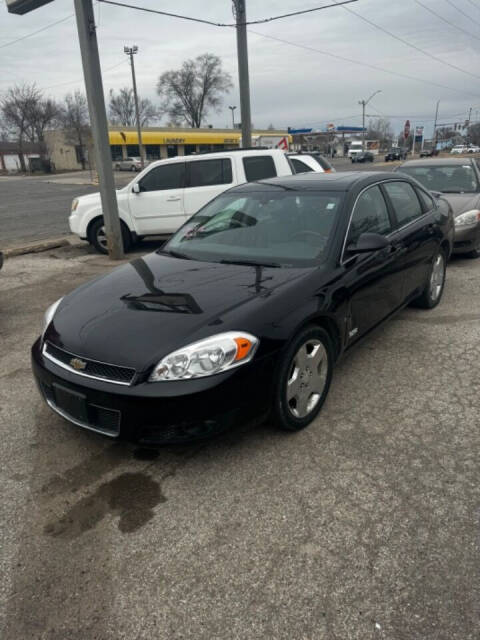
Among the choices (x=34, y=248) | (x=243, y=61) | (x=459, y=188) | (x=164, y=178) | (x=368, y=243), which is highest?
(x=243, y=61)

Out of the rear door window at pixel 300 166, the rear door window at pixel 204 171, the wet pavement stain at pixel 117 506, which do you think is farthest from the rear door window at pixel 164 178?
the wet pavement stain at pixel 117 506

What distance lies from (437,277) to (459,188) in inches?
142

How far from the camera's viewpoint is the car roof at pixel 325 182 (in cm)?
397

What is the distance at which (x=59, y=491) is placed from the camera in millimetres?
2730

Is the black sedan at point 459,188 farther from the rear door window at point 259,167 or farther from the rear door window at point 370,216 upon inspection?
the rear door window at point 370,216

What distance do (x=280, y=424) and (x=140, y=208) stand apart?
701cm

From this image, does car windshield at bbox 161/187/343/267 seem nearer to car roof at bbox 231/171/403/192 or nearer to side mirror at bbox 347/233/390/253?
car roof at bbox 231/171/403/192

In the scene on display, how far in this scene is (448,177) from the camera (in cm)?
844

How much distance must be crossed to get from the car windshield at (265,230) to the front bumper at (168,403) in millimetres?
1098

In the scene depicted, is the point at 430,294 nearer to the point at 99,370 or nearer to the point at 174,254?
the point at 174,254

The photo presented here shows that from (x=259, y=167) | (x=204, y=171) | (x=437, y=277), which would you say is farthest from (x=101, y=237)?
(x=437, y=277)

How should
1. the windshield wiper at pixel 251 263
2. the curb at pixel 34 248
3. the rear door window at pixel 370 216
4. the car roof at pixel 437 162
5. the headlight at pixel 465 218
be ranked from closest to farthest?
the windshield wiper at pixel 251 263, the rear door window at pixel 370 216, the headlight at pixel 465 218, the car roof at pixel 437 162, the curb at pixel 34 248

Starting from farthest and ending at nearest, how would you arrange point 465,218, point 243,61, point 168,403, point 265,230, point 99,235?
1. point 243,61
2. point 99,235
3. point 465,218
4. point 265,230
5. point 168,403

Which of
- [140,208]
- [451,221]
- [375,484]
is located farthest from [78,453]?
[140,208]
